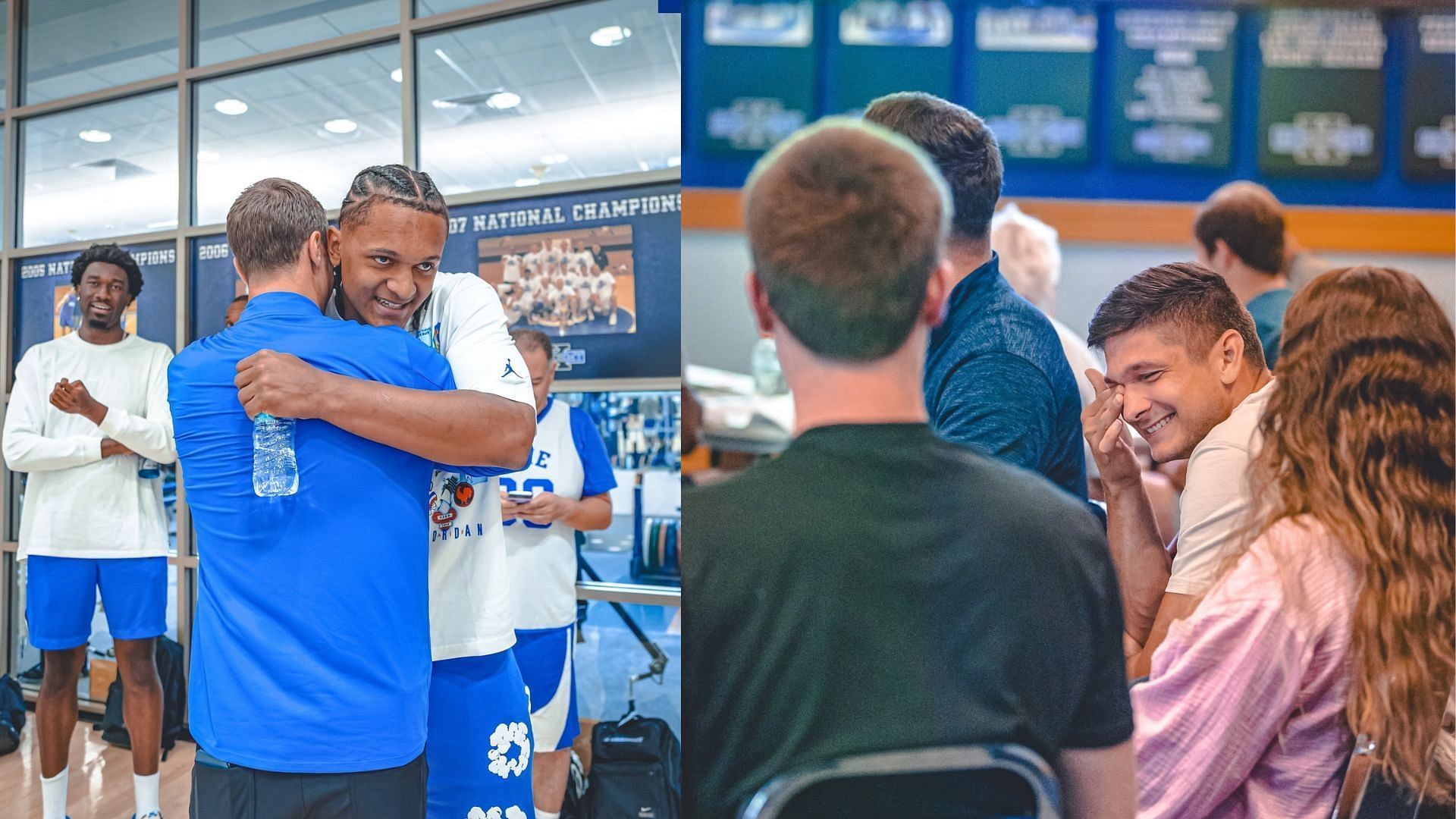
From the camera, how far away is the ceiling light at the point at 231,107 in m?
3.02

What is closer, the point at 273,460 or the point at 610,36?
the point at 273,460

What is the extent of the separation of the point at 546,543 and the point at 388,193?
119 cm

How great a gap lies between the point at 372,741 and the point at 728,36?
1.21 m

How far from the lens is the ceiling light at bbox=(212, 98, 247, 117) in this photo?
3.02m

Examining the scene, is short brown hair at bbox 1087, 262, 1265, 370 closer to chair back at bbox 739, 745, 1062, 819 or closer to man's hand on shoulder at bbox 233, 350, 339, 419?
chair back at bbox 739, 745, 1062, 819

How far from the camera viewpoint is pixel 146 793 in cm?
242

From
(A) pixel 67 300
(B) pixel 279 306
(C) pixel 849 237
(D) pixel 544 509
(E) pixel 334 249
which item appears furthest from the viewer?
(A) pixel 67 300

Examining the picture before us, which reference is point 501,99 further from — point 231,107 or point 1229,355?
point 1229,355

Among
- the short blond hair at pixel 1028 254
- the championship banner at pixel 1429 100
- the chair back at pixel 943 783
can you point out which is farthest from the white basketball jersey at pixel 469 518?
the championship banner at pixel 1429 100

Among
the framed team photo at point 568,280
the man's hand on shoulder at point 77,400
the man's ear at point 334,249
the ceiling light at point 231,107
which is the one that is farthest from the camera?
the ceiling light at point 231,107

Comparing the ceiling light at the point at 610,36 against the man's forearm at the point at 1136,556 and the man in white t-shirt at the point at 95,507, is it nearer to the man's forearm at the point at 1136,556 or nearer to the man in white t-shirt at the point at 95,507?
the man in white t-shirt at the point at 95,507

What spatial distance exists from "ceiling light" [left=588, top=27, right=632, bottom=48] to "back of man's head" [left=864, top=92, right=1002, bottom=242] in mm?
1790

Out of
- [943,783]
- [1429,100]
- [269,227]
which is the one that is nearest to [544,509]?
[269,227]

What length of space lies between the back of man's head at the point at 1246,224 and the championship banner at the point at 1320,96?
1.9 inches
